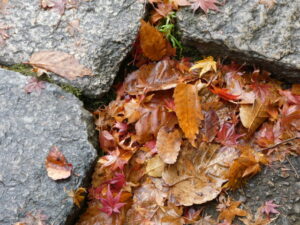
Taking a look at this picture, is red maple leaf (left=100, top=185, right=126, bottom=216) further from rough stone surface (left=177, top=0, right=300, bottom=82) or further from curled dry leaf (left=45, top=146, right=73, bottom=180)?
rough stone surface (left=177, top=0, right=300, bottom=82)

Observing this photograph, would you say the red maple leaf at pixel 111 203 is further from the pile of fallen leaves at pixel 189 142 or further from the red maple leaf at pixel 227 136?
the red maple leaf at pixel 227 136

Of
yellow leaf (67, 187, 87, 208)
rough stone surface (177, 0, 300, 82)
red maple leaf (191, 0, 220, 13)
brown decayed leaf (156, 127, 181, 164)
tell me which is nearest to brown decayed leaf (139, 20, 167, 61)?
rough stone surface (177, 0, 300, 82)

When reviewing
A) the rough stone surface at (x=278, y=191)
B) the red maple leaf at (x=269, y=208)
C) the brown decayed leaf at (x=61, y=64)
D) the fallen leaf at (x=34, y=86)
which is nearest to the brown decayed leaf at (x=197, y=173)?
the rough stone surface at (x=278, y=191)

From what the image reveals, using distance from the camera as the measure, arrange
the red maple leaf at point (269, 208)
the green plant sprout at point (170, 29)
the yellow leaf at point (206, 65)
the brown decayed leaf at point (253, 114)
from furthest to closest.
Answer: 1. the green plant sprout at point (170, 29)
2. the yellow leaf at point (206, 65)
3. the brown decayed leaf at point (253, 114)
4. the red maple leaf at point (269, 208)

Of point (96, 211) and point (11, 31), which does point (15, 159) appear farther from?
point (11, 31)

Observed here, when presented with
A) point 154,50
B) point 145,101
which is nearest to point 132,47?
point 154,50

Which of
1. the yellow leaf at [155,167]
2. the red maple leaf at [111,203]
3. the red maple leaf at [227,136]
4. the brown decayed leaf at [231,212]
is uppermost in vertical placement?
the red maple leaf at [227,136]

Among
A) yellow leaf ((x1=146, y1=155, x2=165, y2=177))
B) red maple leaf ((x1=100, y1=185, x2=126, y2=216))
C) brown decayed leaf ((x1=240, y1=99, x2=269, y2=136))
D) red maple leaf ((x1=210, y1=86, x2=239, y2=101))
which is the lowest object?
red maple leaf ((x1=100, y1=185, x2=126, y2=216))
